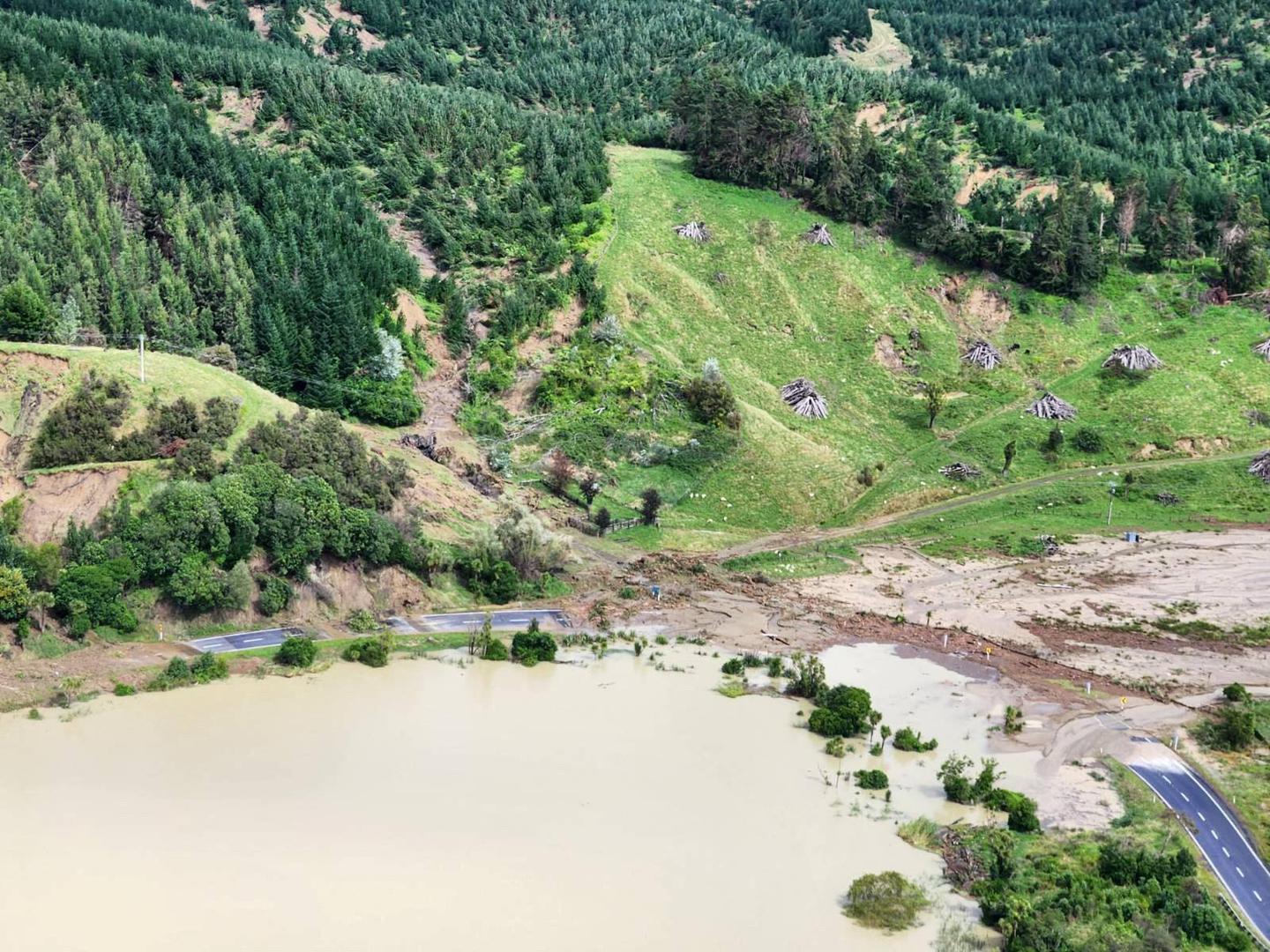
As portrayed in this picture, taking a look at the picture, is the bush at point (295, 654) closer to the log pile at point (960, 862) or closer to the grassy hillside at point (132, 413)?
the grassy hillside at point (132, 413)

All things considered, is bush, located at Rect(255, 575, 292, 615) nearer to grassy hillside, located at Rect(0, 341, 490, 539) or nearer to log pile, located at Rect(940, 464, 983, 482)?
grassy hillside, located at Rect(0, 341, 490, 539)

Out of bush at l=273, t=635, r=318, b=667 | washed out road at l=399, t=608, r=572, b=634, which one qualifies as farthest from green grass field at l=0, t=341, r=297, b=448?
bush at l=273, t=635, r=318, b=667

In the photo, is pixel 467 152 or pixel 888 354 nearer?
pixel 888 354

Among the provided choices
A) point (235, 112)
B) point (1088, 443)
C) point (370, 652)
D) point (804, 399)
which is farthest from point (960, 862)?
point (235, 112)

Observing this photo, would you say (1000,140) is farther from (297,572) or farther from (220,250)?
(297,572)

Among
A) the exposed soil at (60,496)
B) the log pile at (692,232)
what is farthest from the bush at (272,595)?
the log pile at (692,232)

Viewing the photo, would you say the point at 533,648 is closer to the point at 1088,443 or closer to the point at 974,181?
the point at 1088,443

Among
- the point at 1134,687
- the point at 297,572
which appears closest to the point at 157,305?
the point at 297,572
